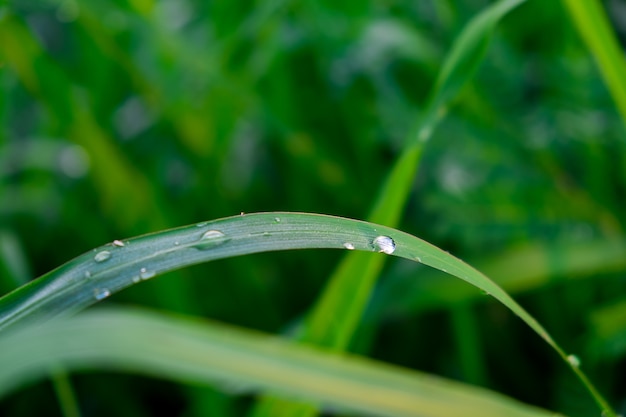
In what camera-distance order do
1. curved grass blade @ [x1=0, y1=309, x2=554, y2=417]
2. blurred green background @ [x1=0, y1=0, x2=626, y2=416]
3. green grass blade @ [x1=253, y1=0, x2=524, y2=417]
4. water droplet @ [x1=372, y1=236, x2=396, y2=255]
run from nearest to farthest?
curved grass blade @ [x1=0, y1=309, x2=554, y2=417], water droplet @ [x1=372, y1=236, x2=396, y2=255], green grass blade @ [x1=253, y1=0, x2=524, y2=417], blurred green background @ [x1=0, y1=0, x2=626, y2=416]

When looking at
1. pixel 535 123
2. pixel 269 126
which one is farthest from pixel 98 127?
pixel 535 123

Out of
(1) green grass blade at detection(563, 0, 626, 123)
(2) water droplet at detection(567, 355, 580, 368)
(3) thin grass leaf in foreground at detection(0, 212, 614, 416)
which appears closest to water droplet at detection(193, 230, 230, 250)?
(3) thin grass leaf in foreground at detection(0, 212, 614, 416)

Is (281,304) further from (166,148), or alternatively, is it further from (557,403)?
(557,403)

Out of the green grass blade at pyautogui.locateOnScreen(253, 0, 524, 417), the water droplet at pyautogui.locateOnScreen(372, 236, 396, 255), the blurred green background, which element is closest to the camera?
the water droplet at pyautogui.locateOnScreen(372, 236, 396, 255)

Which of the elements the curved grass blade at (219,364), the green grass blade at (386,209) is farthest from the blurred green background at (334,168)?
the curved grass blade at (219,364)

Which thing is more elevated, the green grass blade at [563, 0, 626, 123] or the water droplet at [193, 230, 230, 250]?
the green grass blade at [563, 0, 626, 123]

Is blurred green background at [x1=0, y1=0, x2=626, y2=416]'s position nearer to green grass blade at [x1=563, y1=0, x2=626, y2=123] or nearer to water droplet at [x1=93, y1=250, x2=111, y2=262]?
green grass blade at [x1=563, y1=0, x2=626, y2=123]

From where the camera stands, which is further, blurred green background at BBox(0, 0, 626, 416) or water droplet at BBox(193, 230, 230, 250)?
blurred green background at BBox(0, 0, 626, 416)
